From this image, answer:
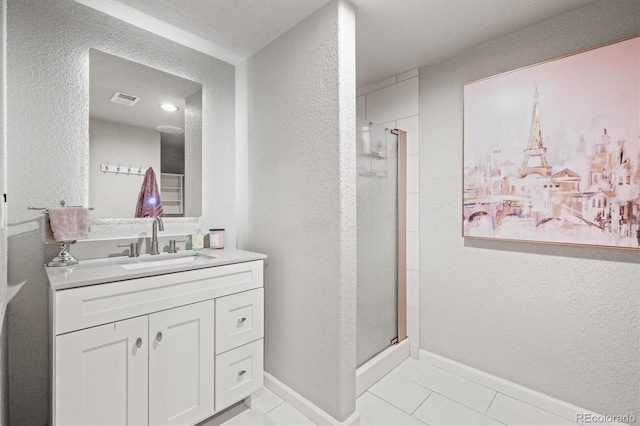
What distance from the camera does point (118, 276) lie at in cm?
123

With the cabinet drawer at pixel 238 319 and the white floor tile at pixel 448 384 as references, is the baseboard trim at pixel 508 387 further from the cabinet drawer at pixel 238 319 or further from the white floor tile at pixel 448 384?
the cabinet drawer at pixel 238 319

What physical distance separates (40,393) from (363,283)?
181 cm

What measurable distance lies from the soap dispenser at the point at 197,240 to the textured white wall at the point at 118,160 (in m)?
0.37

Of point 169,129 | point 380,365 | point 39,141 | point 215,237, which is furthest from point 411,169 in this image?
point 39,141

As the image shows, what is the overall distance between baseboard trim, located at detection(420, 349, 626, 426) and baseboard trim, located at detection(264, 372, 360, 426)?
91 centimetres

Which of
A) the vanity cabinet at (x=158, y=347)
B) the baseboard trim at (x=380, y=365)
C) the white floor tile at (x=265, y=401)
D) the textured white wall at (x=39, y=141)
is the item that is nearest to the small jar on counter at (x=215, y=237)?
the vanity cabinet at (x=158, y=347)

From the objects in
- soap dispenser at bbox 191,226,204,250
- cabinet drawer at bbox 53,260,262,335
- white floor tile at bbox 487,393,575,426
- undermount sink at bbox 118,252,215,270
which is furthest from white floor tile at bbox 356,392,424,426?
soap dispenser at bbox 191,226,204,250

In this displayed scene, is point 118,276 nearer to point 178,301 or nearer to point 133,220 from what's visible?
point 178,301

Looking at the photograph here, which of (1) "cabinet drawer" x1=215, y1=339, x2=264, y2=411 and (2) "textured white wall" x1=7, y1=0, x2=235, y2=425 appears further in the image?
(1) "cabinet drawer" x1=215, y1=339, x2=264, y2=411

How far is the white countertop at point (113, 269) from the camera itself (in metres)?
1.17

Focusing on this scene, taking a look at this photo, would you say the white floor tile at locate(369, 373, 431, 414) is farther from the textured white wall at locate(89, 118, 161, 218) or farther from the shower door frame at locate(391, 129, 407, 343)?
the textured white wall at locate(89, 118, 161, 218)

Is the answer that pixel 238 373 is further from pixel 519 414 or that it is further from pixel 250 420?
pixel 519 414

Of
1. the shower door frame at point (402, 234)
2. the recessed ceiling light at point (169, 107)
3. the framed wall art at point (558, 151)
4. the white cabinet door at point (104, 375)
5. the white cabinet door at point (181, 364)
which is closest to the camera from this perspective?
the white cabinet door at point (104, 375)

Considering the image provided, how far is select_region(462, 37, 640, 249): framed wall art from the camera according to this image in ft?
4.86
